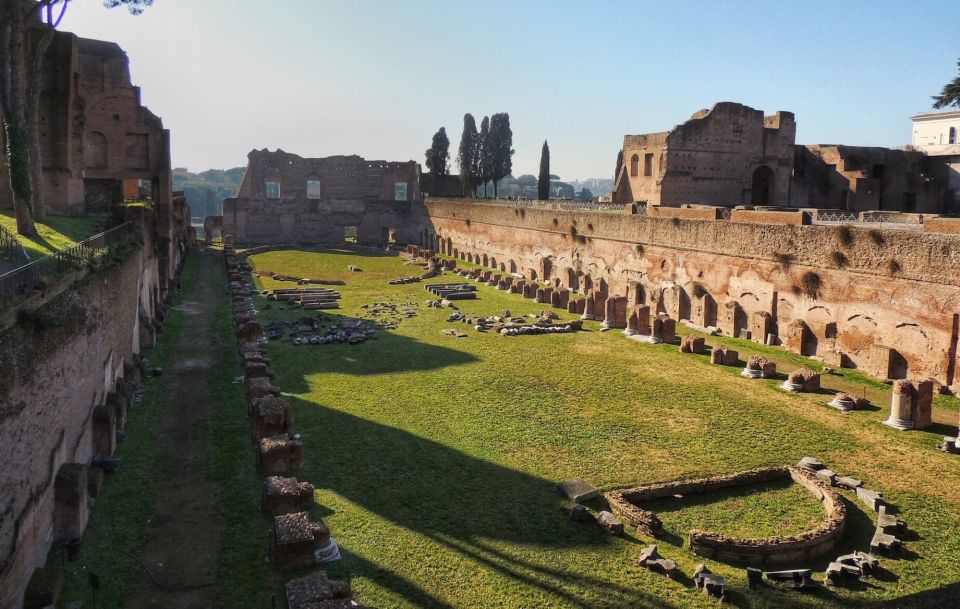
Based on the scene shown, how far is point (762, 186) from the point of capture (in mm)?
31578

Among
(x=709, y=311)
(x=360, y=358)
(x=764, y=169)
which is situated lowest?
(x=360, y=358)

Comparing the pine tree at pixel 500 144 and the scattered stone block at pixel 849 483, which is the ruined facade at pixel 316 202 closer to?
the pine tree at pixel 500 144

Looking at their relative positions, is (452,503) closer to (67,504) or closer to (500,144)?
(67,504)

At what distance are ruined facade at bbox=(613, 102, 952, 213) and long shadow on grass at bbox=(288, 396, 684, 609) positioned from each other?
22226 millimetres

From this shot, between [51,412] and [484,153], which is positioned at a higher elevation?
[484,153]

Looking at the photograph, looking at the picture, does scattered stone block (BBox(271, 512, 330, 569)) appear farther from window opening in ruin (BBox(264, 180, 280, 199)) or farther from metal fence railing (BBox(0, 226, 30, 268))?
window opening in ruin (BBox(264, 180, 280, 199))

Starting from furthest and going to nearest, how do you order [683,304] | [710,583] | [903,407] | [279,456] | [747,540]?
[683,304]
[903,407]
[279,456]
[747,540]
[710,583]

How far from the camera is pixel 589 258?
24594 millimetres

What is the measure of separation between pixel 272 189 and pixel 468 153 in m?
12.4

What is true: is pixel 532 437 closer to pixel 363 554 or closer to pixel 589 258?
pixel 363 554

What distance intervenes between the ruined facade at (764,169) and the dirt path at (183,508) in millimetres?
20999

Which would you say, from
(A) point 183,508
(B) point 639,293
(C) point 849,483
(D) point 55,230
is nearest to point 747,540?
(C) point 849,483

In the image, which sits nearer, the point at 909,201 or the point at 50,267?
the point at 50,267

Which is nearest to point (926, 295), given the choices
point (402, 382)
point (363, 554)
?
point (402, 382)
